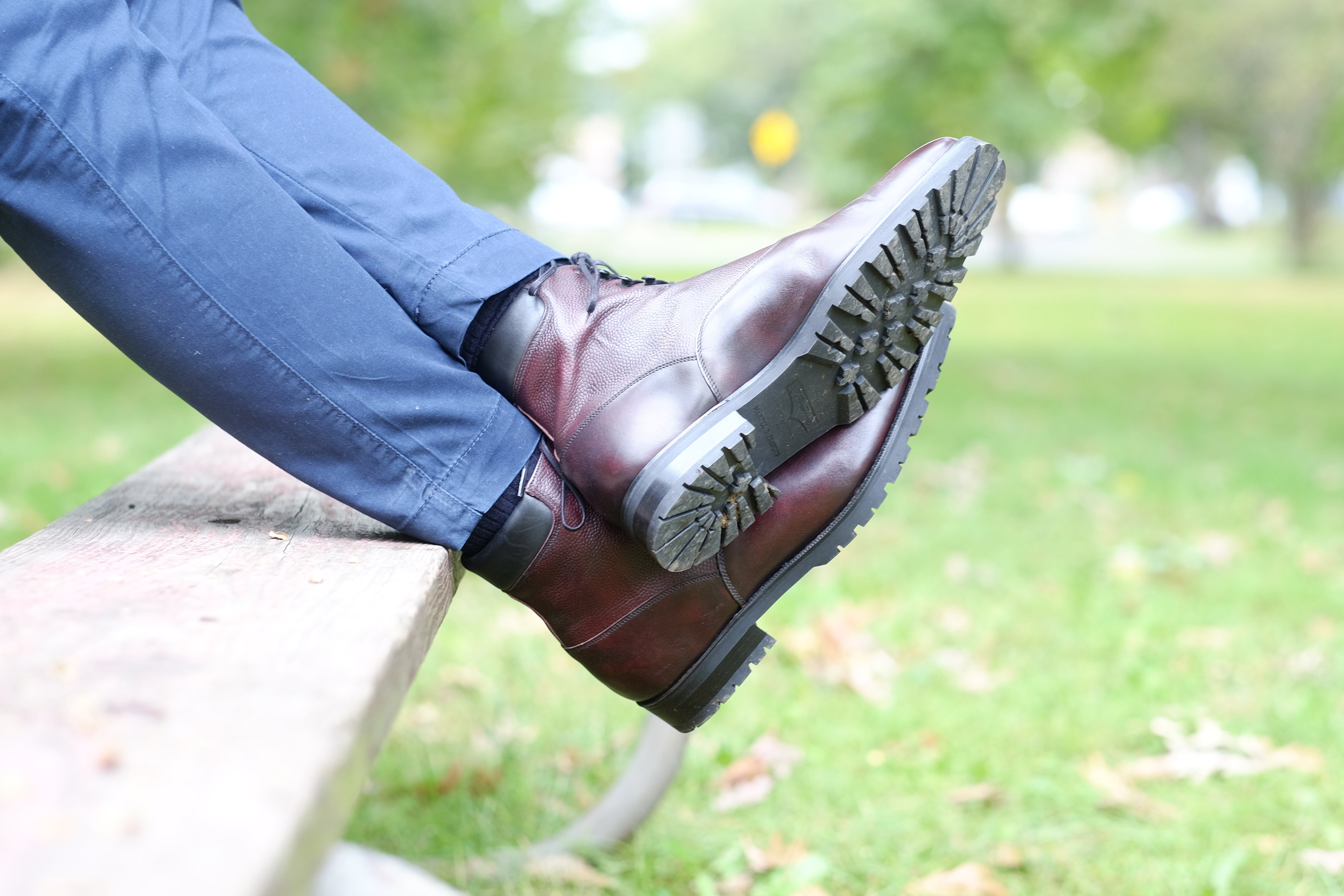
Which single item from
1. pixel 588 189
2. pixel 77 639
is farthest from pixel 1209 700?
pixel 588 189

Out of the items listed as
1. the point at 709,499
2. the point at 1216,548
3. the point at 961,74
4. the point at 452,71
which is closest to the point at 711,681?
the point at 709,499

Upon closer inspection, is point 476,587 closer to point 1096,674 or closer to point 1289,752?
point 1096,674

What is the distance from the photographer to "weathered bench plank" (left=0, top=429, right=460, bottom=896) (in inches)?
20.0

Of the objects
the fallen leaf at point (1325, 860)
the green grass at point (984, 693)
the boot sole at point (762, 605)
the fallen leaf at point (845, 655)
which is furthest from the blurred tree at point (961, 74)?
the boot sole at point (762, 605)

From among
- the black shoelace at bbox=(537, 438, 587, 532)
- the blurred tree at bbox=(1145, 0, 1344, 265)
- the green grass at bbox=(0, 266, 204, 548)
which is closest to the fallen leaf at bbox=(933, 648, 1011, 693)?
the black shoelace at bbox=(537, 438, 587, 532)

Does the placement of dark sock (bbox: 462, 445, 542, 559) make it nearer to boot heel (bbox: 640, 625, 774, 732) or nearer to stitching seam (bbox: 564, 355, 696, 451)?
stitching seam (bbox: 564, 355, 696, 451)

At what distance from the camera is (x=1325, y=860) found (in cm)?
172

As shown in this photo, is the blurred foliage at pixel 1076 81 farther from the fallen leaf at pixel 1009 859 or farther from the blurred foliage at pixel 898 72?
the fallen leaf at pixel 1009 859

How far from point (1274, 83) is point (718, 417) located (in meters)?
21.1

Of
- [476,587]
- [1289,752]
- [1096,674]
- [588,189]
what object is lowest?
[588,189]

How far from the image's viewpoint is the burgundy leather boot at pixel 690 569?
1.20 metres

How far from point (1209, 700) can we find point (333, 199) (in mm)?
2070

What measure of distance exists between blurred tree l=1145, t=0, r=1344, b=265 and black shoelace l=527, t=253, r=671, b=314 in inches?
312

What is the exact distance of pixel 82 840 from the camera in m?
0.51
